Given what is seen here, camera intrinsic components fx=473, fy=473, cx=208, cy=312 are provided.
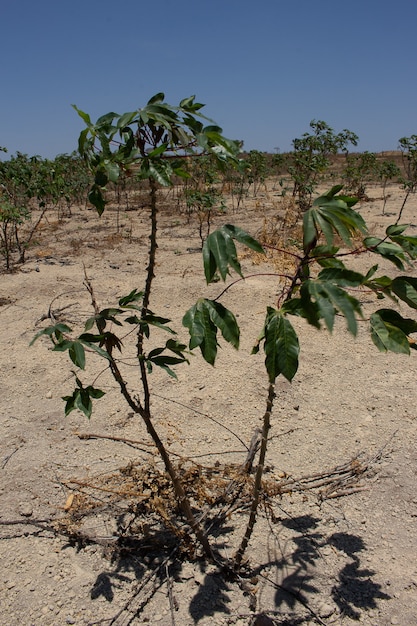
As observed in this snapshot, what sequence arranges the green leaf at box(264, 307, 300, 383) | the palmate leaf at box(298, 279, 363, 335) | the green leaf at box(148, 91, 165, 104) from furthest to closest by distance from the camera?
the green leaf at box(148, 91, 165, 104) → the green leaf at box(264, 307, 300, 383) → the palmate leaf at box(298, 279, 363, 335)

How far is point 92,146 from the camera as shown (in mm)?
1336

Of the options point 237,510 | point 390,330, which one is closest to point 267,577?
point 237,510

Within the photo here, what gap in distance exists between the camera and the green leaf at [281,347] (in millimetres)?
1189

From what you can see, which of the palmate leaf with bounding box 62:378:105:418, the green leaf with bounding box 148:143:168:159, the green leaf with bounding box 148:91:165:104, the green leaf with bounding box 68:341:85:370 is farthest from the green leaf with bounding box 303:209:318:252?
the palmate leaf with bounding box 62:378:105:418

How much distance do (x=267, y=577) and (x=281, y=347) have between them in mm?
1268

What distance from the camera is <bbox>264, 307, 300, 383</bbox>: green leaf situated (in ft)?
3.90

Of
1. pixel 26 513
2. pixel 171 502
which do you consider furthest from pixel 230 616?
pixel 26 513

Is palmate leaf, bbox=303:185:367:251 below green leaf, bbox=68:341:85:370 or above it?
above

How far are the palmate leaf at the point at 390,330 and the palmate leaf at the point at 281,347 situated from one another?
0.24 m

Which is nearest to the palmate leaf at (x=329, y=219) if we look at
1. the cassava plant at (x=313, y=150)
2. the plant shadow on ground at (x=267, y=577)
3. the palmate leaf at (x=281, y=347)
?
the palmate leaf at (x=281, y=347)

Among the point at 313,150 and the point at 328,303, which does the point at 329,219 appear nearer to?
the point at 328,303

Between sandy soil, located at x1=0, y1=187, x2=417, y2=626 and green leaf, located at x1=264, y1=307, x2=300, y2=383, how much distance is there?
0.18 meters

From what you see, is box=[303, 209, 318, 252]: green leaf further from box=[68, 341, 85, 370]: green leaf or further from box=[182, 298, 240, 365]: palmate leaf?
box=[68, 341, 85, 370]: green leaf

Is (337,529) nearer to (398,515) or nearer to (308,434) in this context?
(398,515)
